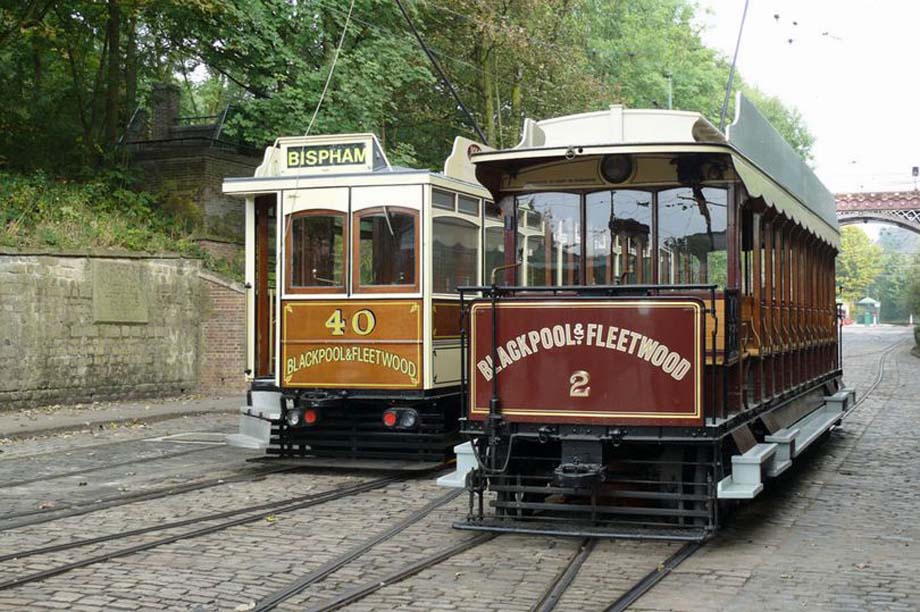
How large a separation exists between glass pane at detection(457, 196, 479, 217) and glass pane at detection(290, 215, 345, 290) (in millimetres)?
1375

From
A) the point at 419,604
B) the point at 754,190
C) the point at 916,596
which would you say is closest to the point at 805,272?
the point at 754,190

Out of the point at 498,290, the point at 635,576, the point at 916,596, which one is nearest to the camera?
the point at 916,596

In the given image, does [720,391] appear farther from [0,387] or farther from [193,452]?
[0,387]

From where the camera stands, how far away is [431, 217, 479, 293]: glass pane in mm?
12367

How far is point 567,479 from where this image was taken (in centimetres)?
821

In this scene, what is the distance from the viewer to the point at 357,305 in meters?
12.3

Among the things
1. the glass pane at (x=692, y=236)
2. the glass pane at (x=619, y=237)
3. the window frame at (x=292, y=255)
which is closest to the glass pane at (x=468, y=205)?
the window frame at (x=292, y=255)

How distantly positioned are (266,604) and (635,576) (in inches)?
94.9

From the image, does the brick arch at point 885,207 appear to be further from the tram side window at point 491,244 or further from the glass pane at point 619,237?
the glass pane at point 619,237

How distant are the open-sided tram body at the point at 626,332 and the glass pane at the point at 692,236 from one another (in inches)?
0.5

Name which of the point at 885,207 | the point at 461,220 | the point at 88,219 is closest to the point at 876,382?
the point at 88,219

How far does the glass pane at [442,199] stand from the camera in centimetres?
1231

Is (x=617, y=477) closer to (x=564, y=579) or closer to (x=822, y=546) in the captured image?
(x=822, y=546)

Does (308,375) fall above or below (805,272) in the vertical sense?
below
